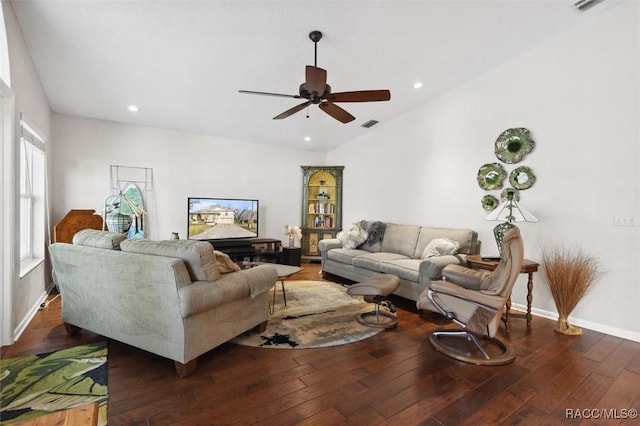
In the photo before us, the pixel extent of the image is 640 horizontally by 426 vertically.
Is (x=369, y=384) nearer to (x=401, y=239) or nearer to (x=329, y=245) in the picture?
(x=401, y=239)

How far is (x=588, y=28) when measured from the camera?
313cm

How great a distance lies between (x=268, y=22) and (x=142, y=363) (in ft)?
10.3

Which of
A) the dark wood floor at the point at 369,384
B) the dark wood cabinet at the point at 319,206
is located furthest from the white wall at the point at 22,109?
the dark wood cabinet at the point at 319,206

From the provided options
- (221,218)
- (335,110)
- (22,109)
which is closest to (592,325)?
(335,110)

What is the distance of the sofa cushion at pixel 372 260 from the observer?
4160 millimetres

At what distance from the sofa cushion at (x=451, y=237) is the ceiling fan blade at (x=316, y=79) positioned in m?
2.67

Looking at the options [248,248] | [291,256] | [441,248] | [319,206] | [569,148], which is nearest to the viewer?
[569,148]

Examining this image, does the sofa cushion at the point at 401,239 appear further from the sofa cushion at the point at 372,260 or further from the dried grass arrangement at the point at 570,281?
the dried grass arrangement at the point at 570,281

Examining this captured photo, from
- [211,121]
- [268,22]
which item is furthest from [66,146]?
[268,22]

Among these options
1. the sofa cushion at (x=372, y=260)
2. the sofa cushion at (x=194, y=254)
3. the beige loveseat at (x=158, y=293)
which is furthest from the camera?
the sofa cushion at (x=372, y=260)

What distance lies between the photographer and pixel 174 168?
17.6 ft

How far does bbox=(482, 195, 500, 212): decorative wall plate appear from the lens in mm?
3902

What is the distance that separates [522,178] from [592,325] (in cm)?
172

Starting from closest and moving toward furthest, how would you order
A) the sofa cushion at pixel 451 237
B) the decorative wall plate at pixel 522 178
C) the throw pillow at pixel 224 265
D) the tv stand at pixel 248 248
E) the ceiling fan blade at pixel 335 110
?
the throw pillow at pixel 224 265, the ceiling fan blade at pixel 335 110, the decorative wall plate at pixel 522 178, the sofa cushion at pixel 451 237, the tv stand at pixel 248 248
